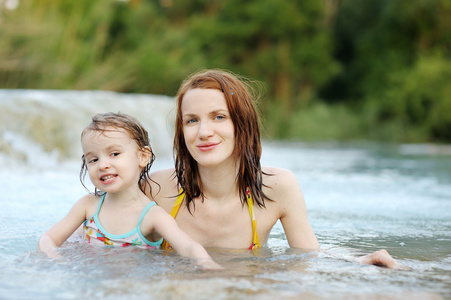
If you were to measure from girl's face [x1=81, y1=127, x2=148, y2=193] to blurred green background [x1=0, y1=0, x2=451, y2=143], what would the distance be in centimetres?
710

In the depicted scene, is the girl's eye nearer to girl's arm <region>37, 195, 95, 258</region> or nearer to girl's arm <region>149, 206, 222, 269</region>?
girl's arm <region>149, 206, 222, 269</region>

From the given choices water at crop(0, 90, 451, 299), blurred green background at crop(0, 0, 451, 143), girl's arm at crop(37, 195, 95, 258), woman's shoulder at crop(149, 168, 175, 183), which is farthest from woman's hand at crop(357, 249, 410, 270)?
blurred green background at crop(0, 0, 451, 143)

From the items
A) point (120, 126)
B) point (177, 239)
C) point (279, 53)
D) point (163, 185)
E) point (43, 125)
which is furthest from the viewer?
point (279, 53)

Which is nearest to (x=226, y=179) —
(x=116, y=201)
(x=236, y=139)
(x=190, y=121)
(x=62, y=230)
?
(x=236, y=139)

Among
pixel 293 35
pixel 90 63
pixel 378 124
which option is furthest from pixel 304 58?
pixel 90 63

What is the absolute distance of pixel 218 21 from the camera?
76.5 ft

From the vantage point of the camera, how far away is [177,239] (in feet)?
7.57

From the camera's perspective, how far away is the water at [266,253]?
1804 mm

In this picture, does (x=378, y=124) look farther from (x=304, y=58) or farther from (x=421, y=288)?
(x=421, y=288)

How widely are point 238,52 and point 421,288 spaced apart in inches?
858

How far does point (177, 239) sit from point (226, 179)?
16.3 inches

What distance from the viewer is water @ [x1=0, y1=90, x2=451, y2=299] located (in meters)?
1.80

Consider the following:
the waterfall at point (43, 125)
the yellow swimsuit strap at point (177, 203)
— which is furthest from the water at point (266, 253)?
the yellow swimsuit strap at point (177, 203)

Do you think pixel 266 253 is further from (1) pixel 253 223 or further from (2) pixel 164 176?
(2) pixel 164 176
